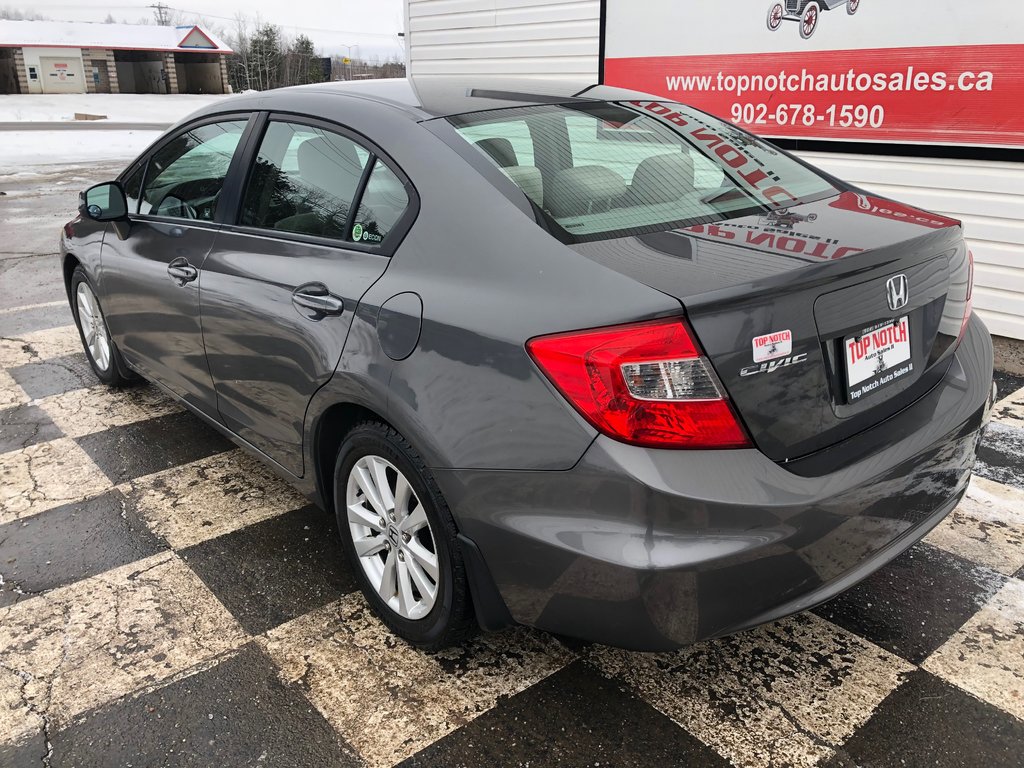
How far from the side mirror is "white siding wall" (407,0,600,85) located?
16.5 ft

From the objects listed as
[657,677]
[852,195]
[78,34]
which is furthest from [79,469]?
[78,34]

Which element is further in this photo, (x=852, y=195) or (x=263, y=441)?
(x=263, y=441)

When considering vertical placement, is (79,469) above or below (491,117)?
below

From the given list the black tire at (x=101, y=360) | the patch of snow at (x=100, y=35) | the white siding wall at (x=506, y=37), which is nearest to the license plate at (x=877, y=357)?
the black tire at (x=101, y=360)

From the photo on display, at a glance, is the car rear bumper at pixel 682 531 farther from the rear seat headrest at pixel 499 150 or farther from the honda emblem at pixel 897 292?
the rear seat headrest at pixel 499 150

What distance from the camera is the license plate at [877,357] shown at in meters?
1.98

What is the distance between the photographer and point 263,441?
2986mm

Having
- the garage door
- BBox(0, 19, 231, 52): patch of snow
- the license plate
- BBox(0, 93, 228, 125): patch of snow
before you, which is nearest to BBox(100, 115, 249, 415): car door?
the license plate

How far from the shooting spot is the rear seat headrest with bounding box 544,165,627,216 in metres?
2.21

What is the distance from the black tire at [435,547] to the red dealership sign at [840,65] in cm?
464

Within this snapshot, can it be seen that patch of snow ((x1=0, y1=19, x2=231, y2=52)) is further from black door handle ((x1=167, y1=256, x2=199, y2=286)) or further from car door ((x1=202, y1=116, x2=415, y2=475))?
car door ((x1=202, y1=116, x2=415, y2=475))

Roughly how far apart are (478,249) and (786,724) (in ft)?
4.77

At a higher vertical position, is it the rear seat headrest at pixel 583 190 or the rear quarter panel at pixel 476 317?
the rear seat headrest at pixel 583 190

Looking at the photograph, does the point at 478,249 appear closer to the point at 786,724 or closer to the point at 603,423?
the point at 603,423
